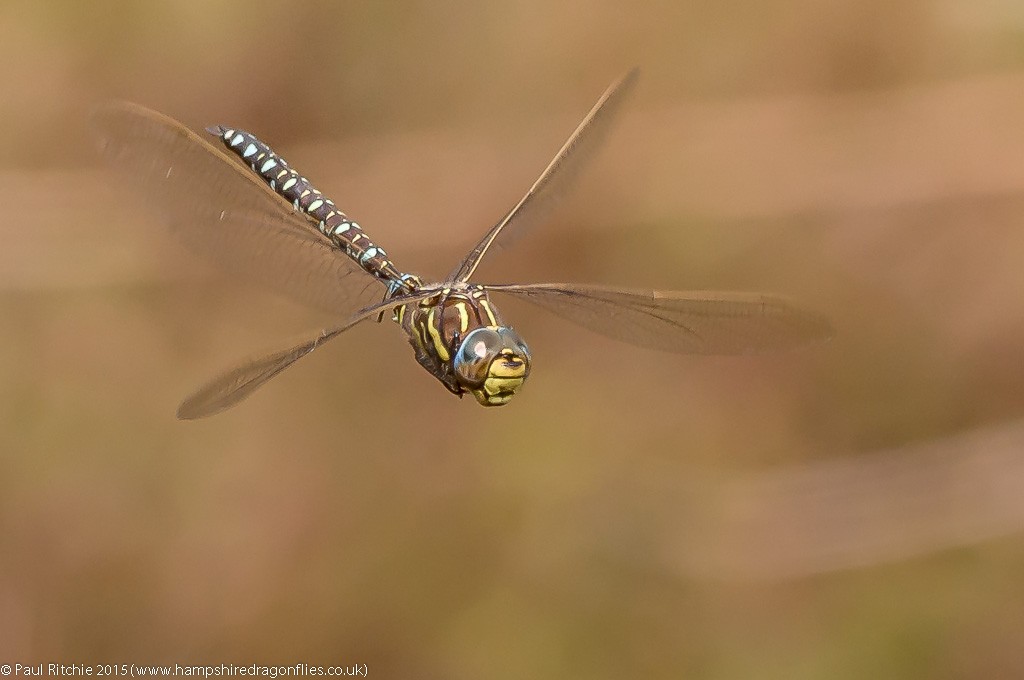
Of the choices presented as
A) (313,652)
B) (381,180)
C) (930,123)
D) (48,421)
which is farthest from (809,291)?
(48,421)

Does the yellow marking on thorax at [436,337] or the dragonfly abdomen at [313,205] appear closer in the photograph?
the yellow marking on thorax at [436,337]

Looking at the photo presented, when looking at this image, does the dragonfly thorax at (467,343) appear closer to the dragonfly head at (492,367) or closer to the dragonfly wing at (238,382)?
the dragonfly head at (492,367)

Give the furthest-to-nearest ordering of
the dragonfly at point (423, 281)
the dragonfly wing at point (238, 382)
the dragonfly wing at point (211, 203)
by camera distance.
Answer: the dragonfly wing at point (211, 203), the dragonfly at point (423, 281), the dragonfly wing at point (238, 382)

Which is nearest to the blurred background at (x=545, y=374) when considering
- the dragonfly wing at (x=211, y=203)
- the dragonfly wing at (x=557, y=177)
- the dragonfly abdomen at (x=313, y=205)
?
the dragonfly abdomen at (x=313, y=205)

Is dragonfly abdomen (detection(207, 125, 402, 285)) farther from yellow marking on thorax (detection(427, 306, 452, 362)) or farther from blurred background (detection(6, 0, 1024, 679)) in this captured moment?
blurred background (detection(6, 0, 1024, 679))

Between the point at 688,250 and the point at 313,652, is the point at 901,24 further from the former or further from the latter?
the point at 313,652

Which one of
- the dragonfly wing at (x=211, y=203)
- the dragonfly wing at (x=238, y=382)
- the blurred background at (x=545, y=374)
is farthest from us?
the blurred background at (x=545, y=374)

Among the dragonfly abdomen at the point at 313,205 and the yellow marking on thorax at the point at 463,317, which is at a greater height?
the dragonfly abdomen at the point at 313,205
